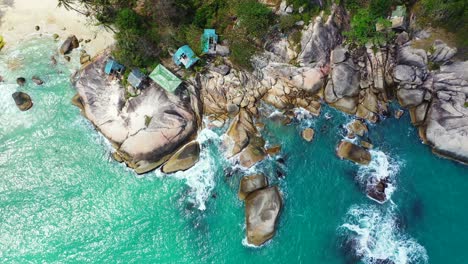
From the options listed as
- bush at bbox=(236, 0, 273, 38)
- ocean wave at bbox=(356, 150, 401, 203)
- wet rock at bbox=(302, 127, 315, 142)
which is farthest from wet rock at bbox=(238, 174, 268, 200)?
bush at bbox=(236, 0, 273, 38)

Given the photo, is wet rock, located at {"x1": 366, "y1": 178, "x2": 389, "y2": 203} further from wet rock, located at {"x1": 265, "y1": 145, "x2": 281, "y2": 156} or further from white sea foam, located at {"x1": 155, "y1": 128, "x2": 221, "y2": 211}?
white sea foam, located at {"x1": 155, "y1": 128, "x2": 221, "y2": 211}

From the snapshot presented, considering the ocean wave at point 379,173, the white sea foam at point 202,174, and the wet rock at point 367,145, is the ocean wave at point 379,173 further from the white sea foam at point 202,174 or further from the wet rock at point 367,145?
the white sea foam at point 202,174

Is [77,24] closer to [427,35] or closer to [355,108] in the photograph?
[355,108]

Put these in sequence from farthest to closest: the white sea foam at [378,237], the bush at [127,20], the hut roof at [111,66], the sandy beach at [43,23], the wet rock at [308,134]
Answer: the sandy beach at [43,23], the wet rock at [308,134], the hut roof at [111,66], the bush at [127,20], the white sea foam at [378,237]

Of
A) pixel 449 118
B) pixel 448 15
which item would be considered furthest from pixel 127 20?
pixel 449 118

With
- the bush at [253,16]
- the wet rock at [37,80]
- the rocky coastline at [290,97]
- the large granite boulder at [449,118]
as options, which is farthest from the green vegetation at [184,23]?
the large granite boulder at [449,118]

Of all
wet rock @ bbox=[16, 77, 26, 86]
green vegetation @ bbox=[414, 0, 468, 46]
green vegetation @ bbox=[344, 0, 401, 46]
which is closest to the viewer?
green vegetation @ bbox=[414, 0, 468, 46]
